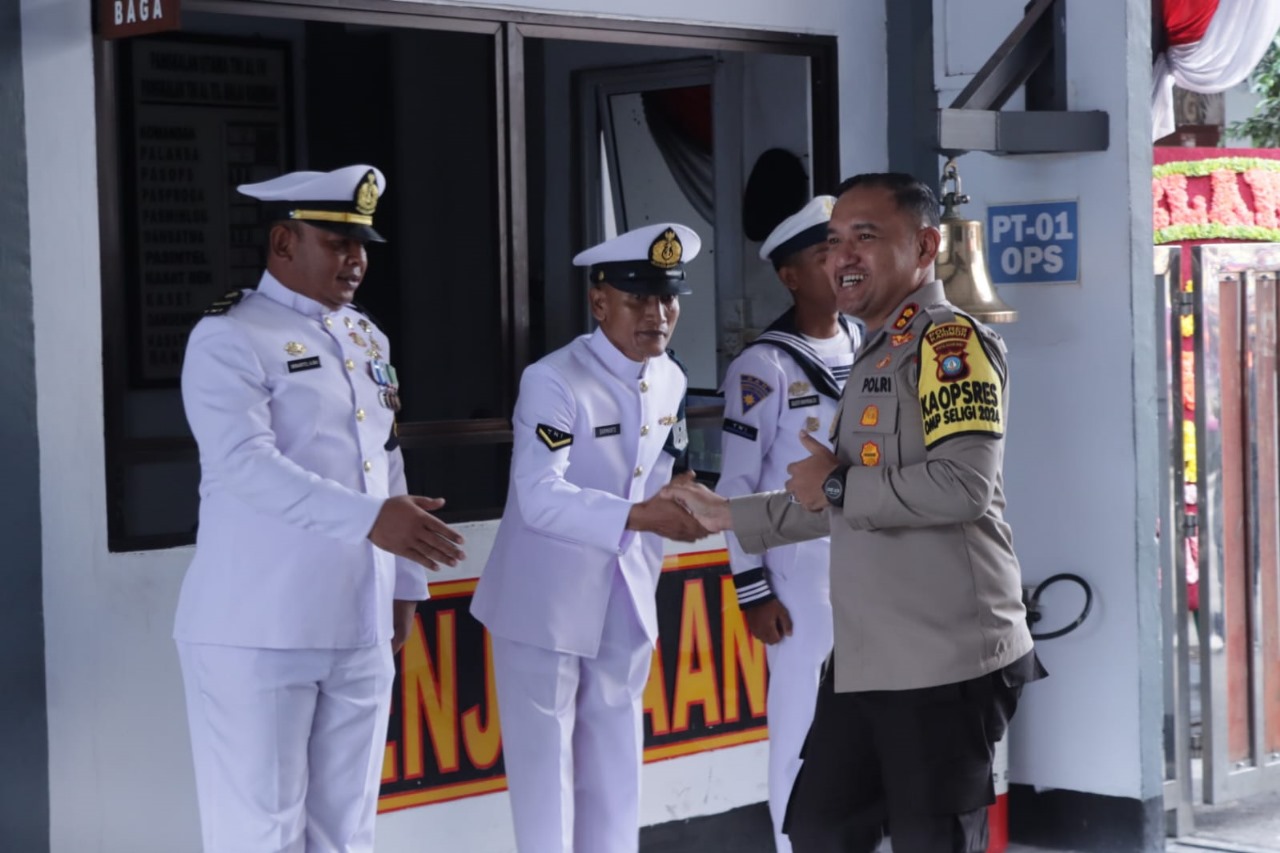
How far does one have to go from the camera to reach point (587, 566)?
4.29 meters

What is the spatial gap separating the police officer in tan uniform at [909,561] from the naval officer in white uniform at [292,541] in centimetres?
83

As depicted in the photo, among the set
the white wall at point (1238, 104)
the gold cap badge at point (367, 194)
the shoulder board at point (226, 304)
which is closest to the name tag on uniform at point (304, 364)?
the shoulder board at point (226, 304)

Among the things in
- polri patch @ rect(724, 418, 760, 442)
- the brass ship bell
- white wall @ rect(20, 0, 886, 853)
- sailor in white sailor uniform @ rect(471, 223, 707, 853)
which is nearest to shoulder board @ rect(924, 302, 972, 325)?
sailor in white sailor uniform @ rect(471, 223, 707, 853)

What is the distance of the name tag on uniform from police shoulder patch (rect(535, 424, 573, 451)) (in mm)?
595

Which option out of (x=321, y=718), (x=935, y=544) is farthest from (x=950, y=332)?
(x=321, y=718)

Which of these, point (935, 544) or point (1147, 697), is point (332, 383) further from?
point (1147, 697)

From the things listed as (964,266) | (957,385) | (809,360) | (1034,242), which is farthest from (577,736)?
(1034,242)

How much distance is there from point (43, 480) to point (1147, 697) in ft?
10.4

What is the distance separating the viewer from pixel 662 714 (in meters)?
5.14

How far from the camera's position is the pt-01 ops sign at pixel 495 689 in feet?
15.3

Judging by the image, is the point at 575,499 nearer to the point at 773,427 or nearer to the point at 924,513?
the point at 773,427

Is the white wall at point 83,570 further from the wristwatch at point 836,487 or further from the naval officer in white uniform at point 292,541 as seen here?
the wristwatch at point 836,487

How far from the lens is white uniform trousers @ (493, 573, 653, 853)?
428cm

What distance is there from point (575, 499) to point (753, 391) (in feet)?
2.18
